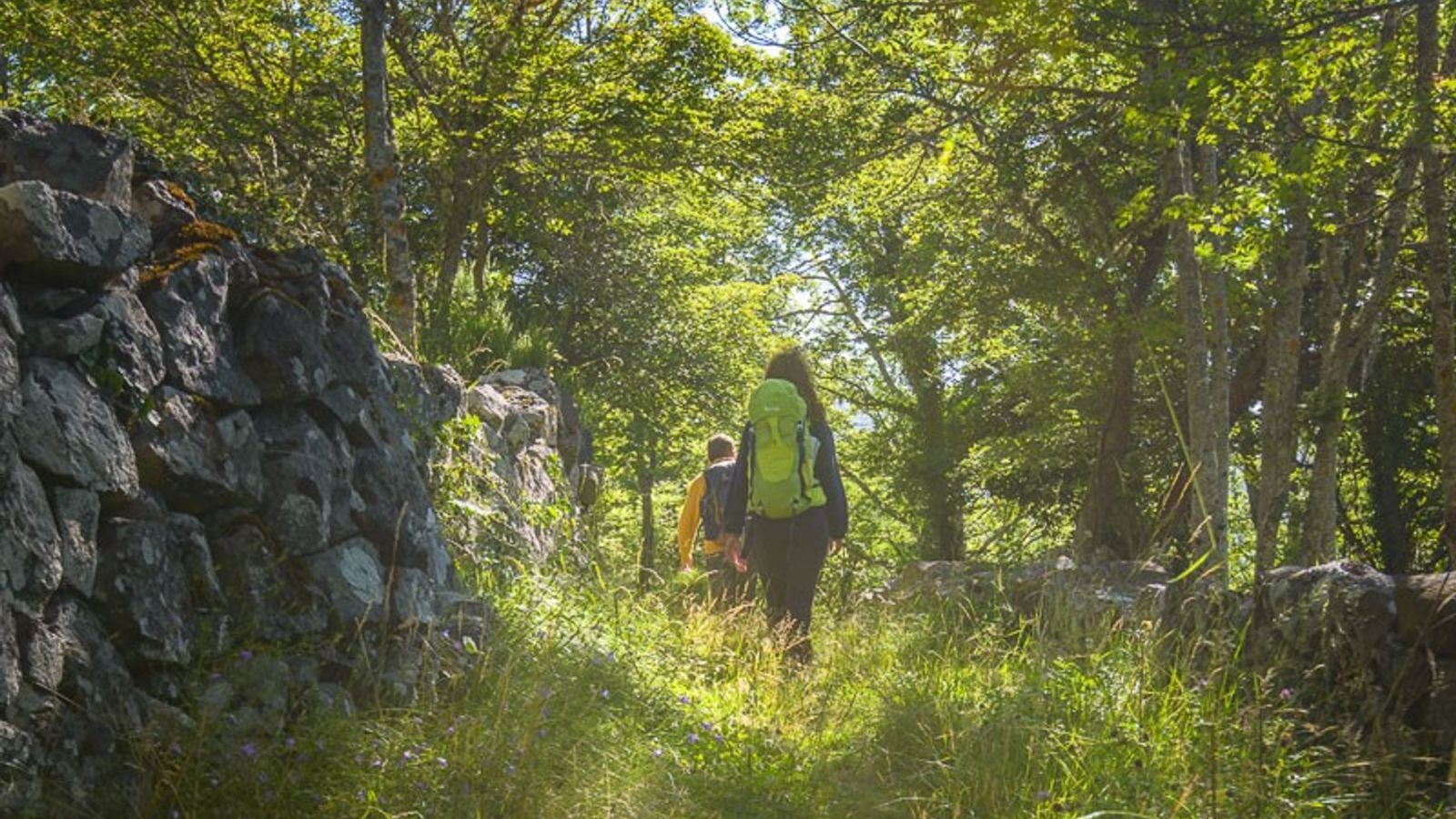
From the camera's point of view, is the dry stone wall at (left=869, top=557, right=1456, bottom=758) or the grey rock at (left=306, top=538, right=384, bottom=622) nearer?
the dry stone wall at (left=869, top=557, right=1456, bottom=758)

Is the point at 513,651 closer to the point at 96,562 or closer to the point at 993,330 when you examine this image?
the point at 96,562

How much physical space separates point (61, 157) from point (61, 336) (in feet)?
3.00

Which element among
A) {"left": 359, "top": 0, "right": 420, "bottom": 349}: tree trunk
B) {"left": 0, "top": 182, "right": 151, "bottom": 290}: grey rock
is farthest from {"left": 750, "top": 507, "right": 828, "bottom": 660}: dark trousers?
{"left": 0, "top": 182, "right": 151, "bottom": 290}: grey rock

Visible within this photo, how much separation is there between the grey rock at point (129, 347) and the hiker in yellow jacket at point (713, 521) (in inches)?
197

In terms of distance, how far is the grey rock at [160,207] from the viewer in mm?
5062

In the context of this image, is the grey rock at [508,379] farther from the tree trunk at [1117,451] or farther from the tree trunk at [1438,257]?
the tree trunk at [1117,451]

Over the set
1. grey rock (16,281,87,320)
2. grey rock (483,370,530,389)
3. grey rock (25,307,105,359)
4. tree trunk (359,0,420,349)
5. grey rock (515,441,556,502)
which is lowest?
grey rock (515,441,556,502)

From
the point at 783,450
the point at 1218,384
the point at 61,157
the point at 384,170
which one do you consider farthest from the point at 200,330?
the point at 1218,384

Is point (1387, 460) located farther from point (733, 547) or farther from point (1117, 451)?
point (733, 547)

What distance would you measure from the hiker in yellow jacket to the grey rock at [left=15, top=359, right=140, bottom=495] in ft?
17.1

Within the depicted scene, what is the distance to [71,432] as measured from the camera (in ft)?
13.6

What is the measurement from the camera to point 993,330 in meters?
19.0

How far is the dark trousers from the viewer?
8.44 m

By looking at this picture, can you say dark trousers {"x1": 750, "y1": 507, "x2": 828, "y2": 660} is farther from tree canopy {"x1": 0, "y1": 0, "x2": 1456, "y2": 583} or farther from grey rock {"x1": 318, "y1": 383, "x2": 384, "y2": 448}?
grey rock {"x1": 318, "y1": 383, "x2": 384, "y2": 448}
